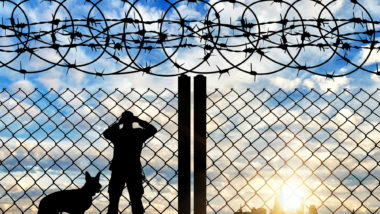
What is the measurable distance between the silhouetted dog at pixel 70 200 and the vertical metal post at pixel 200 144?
0.96m

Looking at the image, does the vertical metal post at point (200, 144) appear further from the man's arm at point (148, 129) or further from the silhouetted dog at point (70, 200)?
the silhouetted dog at point (70, 200)

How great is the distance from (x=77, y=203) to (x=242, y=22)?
91.3 inches

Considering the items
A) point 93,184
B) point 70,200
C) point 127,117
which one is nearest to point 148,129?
point 127,117

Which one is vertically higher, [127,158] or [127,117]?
[127,117]

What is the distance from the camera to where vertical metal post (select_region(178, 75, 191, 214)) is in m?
3.86

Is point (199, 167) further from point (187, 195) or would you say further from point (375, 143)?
point (375, 143)

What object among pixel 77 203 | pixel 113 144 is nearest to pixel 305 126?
pixel 113 144

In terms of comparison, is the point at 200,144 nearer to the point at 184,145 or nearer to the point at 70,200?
the point at 184,145

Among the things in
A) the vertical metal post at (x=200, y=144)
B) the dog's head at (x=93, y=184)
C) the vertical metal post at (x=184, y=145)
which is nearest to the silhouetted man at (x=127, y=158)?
the dog's head at (x=93, y=184)

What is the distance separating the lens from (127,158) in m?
4.16

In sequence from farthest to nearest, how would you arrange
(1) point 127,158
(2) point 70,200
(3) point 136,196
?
(2) point 70,200 < (1) point 127,158 < (3) point 136,196

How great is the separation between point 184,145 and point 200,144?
0.46 ft

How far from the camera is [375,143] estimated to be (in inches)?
169

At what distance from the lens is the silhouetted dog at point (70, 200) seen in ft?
13.7
